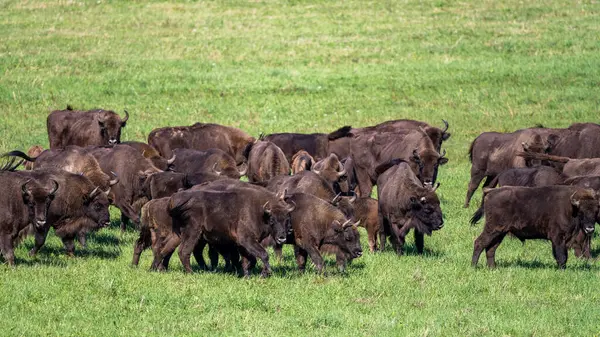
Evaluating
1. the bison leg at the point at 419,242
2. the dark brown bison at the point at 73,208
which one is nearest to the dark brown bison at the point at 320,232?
the bison leg at the point at 419,242

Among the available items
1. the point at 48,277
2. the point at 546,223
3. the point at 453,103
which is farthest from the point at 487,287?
the point at 453,103

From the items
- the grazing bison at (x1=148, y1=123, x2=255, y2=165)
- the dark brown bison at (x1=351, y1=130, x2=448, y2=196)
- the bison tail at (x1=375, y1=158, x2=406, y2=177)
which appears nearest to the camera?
the bison tail at (x1=375, y1=158, x2=406, y2=177)

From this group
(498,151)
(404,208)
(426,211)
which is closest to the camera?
(426,211)

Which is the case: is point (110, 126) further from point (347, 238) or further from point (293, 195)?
point (347, 238)

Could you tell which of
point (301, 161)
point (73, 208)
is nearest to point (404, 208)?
point (301, 161)

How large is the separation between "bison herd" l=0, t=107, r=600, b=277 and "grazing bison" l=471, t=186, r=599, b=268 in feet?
0.06

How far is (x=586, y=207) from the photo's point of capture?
53.1ft

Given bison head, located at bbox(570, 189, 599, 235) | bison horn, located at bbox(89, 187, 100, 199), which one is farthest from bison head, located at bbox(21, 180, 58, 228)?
bison head, located at bbox(570, 189, 599, 235)

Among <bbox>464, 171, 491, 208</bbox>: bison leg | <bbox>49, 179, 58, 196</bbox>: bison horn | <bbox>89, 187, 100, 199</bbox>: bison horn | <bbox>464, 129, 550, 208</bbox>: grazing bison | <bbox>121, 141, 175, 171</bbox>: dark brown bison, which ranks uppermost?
<bbox>49, 179, 58, 196</bbox>: bison horn

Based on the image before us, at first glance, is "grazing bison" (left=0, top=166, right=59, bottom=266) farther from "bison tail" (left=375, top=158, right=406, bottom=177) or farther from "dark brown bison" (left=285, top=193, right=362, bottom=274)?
"bison tail" (left=375, top=158, right=406, bottom=177)

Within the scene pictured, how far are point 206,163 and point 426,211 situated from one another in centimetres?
554

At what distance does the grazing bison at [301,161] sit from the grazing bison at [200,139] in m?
1.93

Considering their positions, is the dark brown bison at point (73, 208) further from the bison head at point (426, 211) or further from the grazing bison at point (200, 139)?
the grazing bison at point (200, 139)

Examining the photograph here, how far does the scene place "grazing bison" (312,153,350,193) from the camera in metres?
20.5
